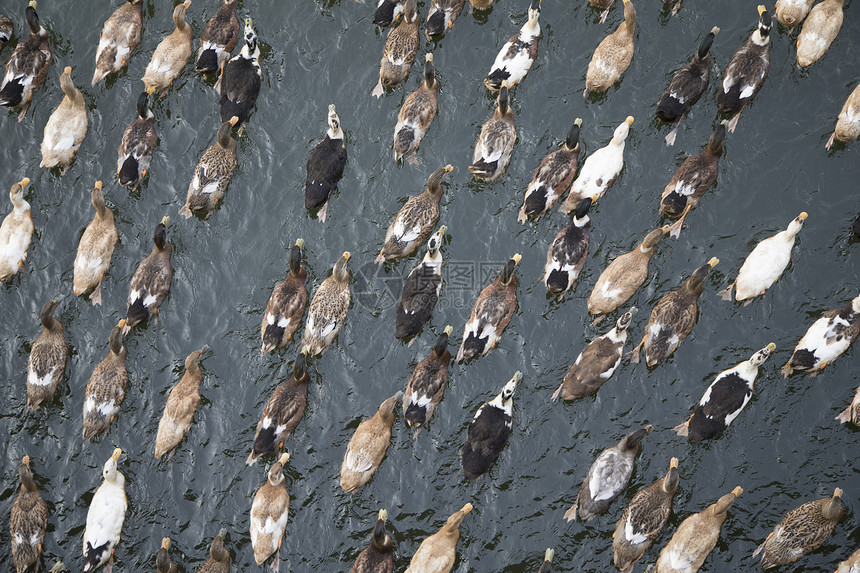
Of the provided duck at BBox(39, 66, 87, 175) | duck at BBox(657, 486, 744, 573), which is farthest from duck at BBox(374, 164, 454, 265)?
duck at BBox(657, 486, 744, 573)

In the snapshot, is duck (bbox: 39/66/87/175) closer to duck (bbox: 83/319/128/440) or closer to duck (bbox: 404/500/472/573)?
duck (bbox: 83/319/128/440)

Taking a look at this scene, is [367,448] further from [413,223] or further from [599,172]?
[599,172]

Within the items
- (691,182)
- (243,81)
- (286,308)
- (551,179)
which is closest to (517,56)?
(551,179)

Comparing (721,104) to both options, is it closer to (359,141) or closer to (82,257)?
(359,141)

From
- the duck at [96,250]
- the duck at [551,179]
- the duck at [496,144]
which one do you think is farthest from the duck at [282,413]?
the duck at [551,179]

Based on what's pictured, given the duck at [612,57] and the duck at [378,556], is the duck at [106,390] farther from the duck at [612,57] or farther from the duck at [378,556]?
the duck at [612,57]

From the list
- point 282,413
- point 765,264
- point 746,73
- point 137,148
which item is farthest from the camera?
point 137,148
